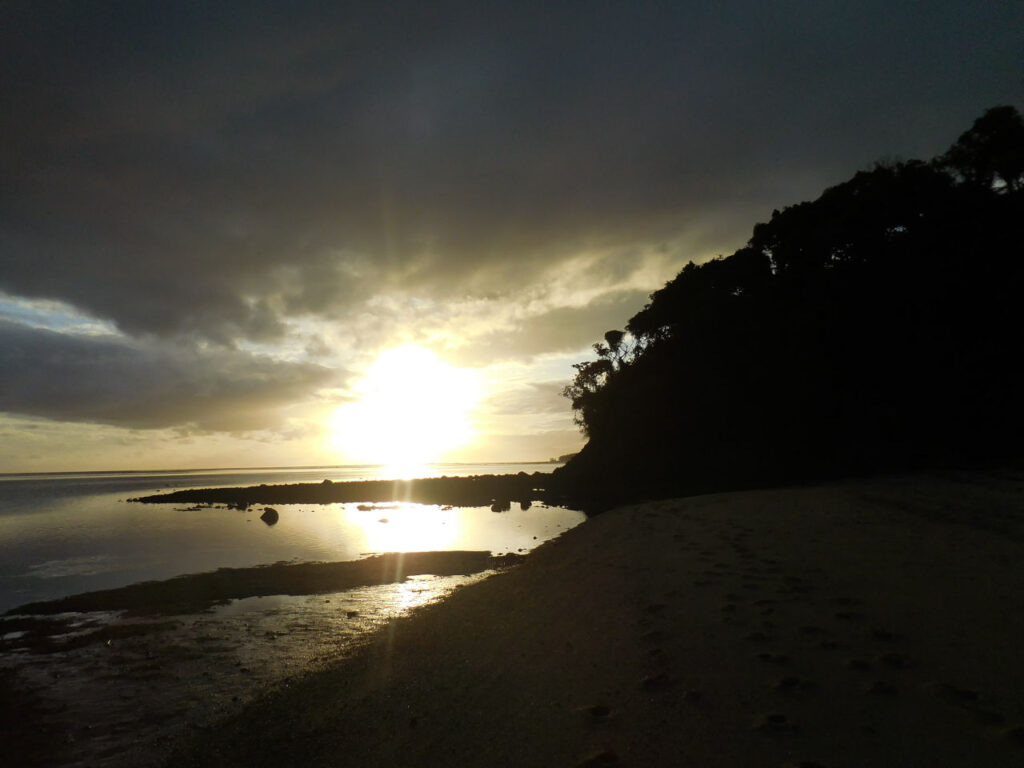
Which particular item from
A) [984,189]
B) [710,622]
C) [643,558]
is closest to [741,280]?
[984,189]

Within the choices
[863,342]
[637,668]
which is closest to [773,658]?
[637,668]

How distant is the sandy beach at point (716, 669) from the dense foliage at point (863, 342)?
700 inches

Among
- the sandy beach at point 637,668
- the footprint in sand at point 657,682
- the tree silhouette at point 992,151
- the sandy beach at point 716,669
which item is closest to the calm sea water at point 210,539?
the sandy beach at point 637,668

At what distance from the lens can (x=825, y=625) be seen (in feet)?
22.9

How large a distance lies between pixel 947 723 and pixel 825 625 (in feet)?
7.53

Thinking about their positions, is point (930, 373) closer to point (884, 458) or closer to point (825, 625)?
point (884, 458)

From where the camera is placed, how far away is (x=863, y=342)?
30281 millimetres

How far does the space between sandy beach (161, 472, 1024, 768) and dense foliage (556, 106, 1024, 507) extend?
17778 millimetres

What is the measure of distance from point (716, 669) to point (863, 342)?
100 ft

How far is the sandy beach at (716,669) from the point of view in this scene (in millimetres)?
4941

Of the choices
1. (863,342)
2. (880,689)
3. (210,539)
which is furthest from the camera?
(210,539)

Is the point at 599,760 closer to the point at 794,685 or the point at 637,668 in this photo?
Result: the point at 637,668

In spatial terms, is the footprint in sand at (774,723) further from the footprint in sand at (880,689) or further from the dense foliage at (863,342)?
A: the dense foliage at (863,342)

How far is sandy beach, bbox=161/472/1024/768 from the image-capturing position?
494 cm
